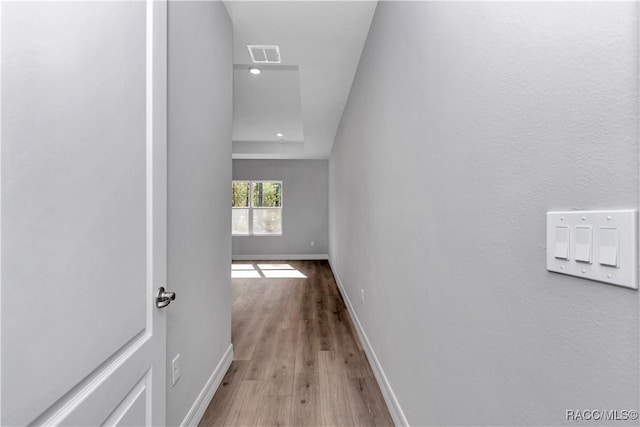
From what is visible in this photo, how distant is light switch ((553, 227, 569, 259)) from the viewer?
0.55 m

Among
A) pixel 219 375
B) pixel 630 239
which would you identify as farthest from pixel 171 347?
pixel 630 239

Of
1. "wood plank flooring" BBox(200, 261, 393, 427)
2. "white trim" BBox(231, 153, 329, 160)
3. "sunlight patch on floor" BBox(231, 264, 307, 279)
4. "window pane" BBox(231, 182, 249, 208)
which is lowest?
"sunlight patch on floor" BBox(231, 264, 307, 279)

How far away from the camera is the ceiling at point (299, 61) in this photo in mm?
2016

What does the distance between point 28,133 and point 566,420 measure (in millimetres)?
1141

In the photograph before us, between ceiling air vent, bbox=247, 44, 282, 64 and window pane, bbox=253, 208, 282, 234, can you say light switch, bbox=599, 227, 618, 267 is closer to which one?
ceiling air vent, bbox=247, 44, 282, 64

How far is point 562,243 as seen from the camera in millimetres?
564

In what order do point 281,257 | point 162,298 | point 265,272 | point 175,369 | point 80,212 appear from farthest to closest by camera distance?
point 281,257
point 265,272
point 175,369
point 162,298
point 80,212

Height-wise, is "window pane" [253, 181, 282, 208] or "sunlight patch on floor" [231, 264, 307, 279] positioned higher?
"window pane" [253, 181, 282, 208]

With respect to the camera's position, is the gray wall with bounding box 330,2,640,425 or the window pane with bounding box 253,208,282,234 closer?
the gray wall with bounding box 330,2,640,425

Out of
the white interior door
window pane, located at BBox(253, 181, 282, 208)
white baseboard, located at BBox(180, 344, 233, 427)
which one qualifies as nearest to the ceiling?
the white interior door

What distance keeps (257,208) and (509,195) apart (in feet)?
24.1

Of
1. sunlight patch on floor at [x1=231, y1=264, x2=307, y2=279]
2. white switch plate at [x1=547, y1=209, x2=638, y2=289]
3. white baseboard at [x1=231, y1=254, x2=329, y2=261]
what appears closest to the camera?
white switch plate at [x1=547, y1=209, x2=638, y2=289]

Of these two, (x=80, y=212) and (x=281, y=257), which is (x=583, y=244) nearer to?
(x=80, y=212)

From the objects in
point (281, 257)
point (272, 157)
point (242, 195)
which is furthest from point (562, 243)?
point (242, 195)
